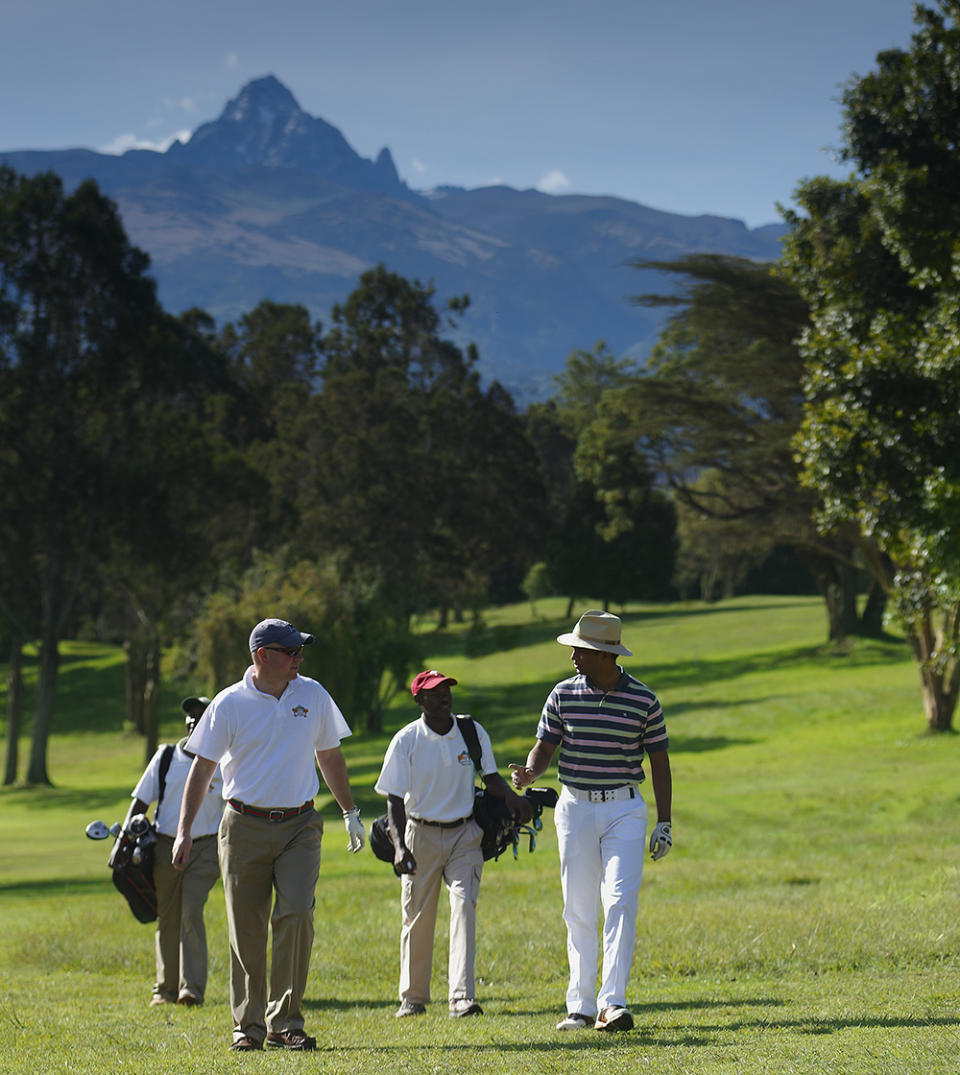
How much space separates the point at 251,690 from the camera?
22.9 ft

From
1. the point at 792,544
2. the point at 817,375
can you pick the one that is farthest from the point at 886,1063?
the point at 792,544

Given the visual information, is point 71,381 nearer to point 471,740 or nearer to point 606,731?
point 471,740

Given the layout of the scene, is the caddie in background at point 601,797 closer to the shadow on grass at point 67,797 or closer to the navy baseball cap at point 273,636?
the navy baseball cap at point 273,636

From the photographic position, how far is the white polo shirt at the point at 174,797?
8930mm

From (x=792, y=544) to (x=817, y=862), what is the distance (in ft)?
107

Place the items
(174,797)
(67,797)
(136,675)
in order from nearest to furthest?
(174,797)
(67,797)
(136,675)

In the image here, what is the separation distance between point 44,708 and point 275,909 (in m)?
37.1

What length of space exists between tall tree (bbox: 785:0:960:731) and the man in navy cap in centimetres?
1486

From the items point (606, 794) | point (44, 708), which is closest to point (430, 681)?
point (606, 794)

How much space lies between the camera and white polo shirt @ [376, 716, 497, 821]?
7.69 m

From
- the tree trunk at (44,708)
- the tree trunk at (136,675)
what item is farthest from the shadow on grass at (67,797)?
the tree trunk at (136,675)

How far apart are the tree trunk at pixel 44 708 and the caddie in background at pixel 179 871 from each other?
32.9 meters

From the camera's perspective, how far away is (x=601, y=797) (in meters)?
7.09

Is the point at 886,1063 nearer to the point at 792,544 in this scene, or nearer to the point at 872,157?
the point at 872,157
